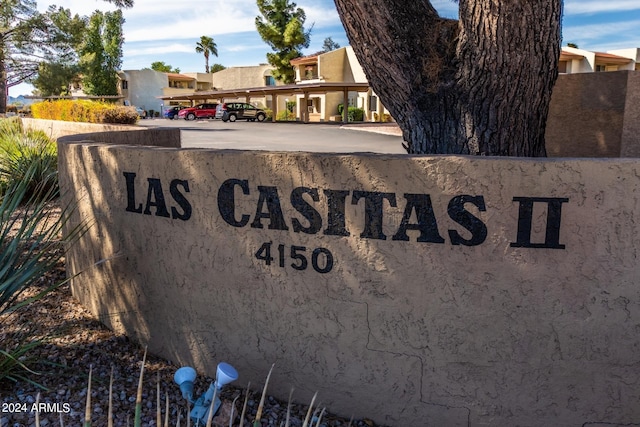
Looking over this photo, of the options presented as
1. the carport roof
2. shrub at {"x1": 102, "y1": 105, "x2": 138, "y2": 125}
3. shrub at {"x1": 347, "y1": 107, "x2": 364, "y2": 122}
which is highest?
the carport roof

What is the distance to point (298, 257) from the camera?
3660 millimetres

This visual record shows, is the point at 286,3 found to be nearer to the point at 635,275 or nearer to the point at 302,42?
the point at 302,42

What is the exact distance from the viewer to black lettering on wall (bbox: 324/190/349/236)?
3494 mm

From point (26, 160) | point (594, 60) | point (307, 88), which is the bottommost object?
point (26, 160)

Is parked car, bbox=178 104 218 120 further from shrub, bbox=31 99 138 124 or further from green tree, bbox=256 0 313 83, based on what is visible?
shrub, bbox=31 99 138 124

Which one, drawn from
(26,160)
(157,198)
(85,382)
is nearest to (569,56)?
(26,160)

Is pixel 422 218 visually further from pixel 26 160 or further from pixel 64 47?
pixel 64 47

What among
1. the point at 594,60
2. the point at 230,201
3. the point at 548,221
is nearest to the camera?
the point at 548,221

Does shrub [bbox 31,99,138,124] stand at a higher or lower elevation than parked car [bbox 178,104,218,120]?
higher

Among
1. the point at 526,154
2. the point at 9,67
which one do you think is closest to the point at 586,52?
the point at 9,67

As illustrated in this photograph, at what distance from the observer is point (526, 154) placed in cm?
518

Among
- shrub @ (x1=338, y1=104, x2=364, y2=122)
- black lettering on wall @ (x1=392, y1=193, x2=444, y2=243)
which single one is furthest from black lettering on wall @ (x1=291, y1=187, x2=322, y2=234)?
shrub @ (x1=338, y1=104, x2=364, y2=122)

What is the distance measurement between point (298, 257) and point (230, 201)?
58 centimetres

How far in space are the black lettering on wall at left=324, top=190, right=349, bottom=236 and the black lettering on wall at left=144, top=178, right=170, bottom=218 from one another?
48.4 inches
